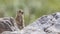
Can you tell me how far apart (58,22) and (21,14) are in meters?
0.96

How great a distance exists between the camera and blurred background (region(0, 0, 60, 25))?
8.14 ft

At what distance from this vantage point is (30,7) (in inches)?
102

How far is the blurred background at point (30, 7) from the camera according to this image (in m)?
2.48

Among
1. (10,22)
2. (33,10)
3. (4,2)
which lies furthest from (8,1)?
(10,22)

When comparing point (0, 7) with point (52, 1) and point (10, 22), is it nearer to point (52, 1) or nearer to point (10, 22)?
point (52, 1)

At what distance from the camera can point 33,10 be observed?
2578mm

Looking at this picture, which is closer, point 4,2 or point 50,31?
point 50,31

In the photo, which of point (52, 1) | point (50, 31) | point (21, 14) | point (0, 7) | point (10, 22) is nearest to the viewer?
point (50, 31)

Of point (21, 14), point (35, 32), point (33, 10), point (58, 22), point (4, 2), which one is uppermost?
point (4, 2)

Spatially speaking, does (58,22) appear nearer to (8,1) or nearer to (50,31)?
(50,31)

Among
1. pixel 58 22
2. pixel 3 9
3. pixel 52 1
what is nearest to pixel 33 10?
pixel 52 1

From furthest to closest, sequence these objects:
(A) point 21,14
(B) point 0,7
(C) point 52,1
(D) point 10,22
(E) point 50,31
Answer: (C) point 52,1 < (B) point 0,7 < (A) point 21,14 < (D) point 10,22 < (E) point 50,31

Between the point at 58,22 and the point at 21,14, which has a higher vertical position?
the point at 21,14

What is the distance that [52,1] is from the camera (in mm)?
2600
